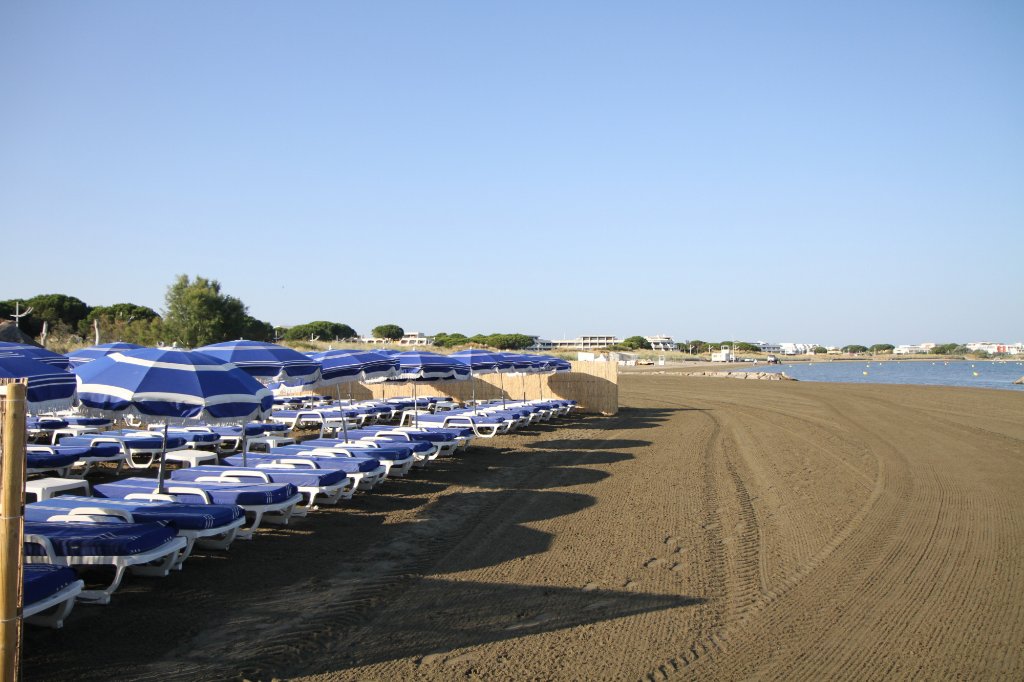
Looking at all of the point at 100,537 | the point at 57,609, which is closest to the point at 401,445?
the point at 100,537

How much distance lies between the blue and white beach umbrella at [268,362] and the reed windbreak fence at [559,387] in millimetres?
13199

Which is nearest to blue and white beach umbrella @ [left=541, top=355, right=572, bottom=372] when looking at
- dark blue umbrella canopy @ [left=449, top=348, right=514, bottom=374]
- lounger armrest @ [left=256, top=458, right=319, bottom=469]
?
dark blue umbrella canopy @ [left=449, top=348, right=514, bottom=374]

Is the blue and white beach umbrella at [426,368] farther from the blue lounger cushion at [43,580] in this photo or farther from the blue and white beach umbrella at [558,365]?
the blue lounger cushion at [43,580]

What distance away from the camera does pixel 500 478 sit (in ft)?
37.8

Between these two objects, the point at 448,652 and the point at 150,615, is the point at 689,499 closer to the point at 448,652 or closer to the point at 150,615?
the point at 448,652

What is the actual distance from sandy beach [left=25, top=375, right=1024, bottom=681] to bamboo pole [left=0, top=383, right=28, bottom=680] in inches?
34.7

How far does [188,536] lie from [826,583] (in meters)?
5.42

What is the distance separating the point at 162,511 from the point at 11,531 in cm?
297

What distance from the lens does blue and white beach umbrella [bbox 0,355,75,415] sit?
659 cm

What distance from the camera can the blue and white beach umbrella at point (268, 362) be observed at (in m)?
9.76

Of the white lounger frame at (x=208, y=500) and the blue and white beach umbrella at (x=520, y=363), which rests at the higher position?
the blue and white beach umbrella at (x=520, y=363)

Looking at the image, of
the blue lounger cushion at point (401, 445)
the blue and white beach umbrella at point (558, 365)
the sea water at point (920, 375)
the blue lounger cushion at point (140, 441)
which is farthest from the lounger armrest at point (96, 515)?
the sea water at point (920, 375)

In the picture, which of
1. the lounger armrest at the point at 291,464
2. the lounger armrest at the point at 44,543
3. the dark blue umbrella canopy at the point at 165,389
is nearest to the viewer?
the lounger armrest at the point at 44,543

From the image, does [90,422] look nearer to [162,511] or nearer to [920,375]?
[162,511]
